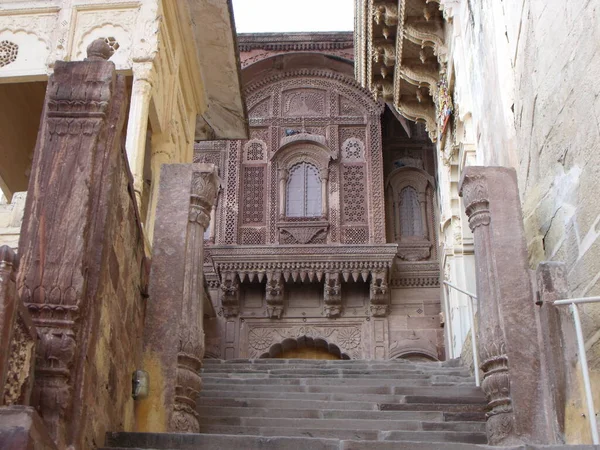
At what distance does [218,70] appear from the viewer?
1257 centimetres

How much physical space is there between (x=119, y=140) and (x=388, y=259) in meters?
9.63

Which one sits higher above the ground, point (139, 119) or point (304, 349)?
point (139, 119)

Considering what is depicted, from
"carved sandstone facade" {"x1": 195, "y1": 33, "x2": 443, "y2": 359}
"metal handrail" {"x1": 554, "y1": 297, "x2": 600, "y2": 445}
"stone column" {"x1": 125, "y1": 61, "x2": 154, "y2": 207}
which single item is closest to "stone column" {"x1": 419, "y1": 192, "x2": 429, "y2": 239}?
"carved sandstone facade" {"x1": 195, "y1": 33, "x2": 443, "y2": 359}

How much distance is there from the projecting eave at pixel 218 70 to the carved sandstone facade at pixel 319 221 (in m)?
1.99

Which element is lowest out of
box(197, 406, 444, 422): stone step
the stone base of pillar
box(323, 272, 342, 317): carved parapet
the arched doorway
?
the stone base of pillar

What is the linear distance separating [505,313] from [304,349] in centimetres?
910

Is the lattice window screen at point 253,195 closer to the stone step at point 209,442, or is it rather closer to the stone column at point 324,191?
the stone column at point 324,191

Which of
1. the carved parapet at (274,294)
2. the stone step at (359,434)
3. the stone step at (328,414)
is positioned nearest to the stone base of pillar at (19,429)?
the stone step at (359,434)

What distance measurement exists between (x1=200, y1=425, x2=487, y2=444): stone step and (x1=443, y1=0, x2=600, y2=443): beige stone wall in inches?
31.9

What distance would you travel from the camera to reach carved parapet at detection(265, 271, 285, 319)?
14.4 m

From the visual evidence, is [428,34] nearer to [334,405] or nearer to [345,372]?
[345,372]

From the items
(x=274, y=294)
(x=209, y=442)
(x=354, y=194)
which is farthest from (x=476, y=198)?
(x=354, y=194)

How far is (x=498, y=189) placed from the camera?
646 centimetres

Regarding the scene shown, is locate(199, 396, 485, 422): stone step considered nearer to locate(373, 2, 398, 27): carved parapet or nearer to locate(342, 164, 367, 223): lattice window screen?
locate(373, 2, 398, 27): carved parapet
